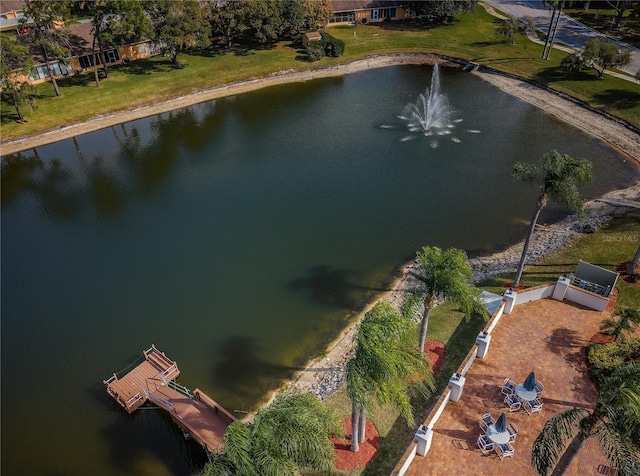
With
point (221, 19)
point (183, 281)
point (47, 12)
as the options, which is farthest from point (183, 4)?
point (183, 281)

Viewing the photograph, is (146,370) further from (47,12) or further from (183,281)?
(47,12)

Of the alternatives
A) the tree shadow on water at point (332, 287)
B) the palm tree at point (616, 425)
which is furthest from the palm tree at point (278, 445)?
the tree shadow on water at point (332, 287)

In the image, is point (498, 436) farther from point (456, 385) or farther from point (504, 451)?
point (456, 385)

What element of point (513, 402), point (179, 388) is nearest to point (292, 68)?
point (179, 388)

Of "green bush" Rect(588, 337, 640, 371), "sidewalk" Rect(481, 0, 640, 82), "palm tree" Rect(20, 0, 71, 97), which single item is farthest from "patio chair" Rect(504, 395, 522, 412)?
"palm tree" Rect(20, 0, 71, 97)

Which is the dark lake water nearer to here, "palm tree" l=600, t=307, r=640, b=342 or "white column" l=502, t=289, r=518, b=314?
"white column" l=502, t=289, r=518, b=314

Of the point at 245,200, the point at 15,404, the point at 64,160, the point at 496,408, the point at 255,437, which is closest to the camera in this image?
the point at 255,437
